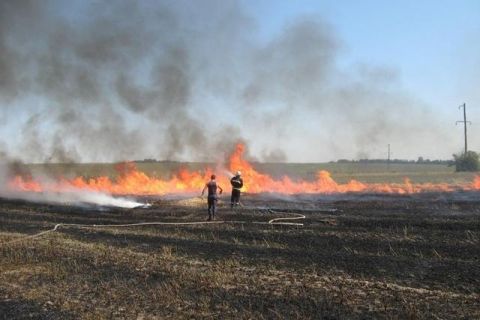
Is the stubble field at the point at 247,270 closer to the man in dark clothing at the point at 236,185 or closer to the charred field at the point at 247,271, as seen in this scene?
the charred field at the point at 247,271

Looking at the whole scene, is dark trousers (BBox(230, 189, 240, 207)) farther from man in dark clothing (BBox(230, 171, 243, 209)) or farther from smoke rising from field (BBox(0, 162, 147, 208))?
smoke rising from field (BBox(0, 162, 147, 208))

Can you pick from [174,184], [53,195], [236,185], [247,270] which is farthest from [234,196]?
[174,184]

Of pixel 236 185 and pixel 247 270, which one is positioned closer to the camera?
pixel 247 270

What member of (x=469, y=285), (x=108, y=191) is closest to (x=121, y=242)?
(x=469, y=285)

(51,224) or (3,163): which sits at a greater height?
(3,163)

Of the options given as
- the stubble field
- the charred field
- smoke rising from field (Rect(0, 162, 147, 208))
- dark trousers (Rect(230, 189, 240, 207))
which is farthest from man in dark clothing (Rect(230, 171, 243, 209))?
the charred field

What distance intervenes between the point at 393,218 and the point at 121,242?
470 inches

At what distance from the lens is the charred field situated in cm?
877

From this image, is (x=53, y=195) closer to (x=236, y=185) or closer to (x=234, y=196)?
(x=234, y=196)

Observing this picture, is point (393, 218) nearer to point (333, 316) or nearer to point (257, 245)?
point (257, 245)

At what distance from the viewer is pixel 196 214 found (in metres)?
23.9

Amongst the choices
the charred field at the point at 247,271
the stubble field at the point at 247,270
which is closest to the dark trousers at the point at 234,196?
the stubble field at the point at 247,270

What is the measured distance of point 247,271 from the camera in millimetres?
11422

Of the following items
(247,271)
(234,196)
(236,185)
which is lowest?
(247,271)
